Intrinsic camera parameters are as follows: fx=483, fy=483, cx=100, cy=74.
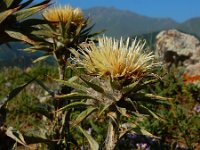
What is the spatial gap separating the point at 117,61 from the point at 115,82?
16 cm

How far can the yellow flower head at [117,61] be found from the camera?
11.7 feet

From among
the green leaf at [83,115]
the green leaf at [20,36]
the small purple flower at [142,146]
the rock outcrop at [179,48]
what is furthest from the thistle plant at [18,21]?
the rock outcrop at [179,48]

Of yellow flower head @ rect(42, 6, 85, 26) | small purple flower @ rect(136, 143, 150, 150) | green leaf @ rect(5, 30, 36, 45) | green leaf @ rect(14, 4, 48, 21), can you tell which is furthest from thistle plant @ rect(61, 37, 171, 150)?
small purple flower @ rect(136, 143, 150, 150)

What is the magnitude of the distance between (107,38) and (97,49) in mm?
176

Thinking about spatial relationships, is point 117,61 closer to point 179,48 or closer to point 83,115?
point 83,115

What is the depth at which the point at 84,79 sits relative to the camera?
11.6 ft

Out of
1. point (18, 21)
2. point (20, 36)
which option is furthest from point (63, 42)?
point (20, 36)

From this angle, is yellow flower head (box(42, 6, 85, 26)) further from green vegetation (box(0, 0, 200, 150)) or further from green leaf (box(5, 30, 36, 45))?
green leaf (box(5, 30, 36, 45))

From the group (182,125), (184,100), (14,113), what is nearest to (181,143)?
(182,125)

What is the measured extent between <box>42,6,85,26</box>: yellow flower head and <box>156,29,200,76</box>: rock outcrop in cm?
924

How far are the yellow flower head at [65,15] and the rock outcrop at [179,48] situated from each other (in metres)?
9.24

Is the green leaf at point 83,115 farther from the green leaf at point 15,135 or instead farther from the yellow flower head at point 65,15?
the yellow flower head at point 65,15

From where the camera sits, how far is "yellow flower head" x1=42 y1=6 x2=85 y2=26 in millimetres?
5329

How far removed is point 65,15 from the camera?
5.39 m
